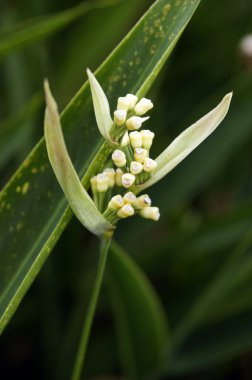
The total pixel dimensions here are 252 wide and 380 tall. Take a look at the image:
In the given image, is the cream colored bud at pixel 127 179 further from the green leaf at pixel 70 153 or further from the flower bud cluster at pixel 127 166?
the green leaf at pixel 70 153

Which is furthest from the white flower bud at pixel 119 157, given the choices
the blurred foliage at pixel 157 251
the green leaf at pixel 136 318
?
the blurred foliage at pixel 157 251

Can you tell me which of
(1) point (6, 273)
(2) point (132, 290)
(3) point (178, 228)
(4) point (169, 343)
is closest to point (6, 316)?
(1) point (6, 273)

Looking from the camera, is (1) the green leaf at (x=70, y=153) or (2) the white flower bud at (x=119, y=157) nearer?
(2) the white flower bud at (x=119, y=157)

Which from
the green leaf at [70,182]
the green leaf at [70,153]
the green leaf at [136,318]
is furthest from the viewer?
the green leaf at [136,318]

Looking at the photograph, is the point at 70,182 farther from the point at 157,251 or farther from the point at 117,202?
the point at 157,251

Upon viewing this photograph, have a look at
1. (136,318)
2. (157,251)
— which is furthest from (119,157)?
(157,251)

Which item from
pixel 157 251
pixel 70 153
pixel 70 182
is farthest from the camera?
pixel 157 251
